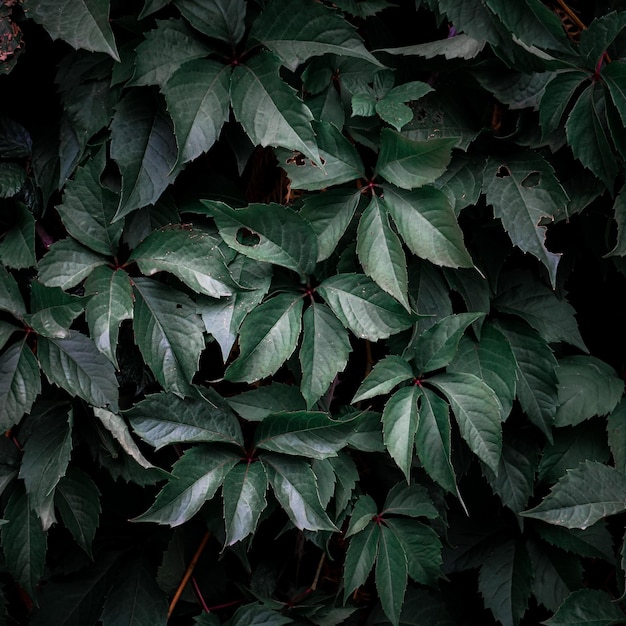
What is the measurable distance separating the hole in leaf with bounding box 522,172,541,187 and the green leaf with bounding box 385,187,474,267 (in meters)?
0.20

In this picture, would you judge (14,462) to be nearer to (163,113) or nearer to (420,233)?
(163,113)

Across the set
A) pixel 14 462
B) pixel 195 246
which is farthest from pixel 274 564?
pixel 195 246

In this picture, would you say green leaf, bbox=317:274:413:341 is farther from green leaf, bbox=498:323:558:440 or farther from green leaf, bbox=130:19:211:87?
green leaf, bbox=130:19:211:87

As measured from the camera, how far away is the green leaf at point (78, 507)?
3.28 feet

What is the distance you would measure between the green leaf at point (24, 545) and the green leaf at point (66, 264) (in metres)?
0.35

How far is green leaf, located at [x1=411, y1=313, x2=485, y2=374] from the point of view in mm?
986

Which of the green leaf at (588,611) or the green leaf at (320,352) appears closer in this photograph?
the green leaf at (320,352)

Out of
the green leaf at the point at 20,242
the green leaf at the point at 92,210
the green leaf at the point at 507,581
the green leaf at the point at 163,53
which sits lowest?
the green leaf at the point at 507,581

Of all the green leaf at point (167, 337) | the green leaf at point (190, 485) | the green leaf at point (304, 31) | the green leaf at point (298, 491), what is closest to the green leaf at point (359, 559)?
the green leaf at point (298, 491)

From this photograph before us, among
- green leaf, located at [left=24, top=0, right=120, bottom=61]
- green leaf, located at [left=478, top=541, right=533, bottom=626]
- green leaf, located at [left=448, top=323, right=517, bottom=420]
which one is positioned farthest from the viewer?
green leaf, located at [left=478, top=541, right=533, bottom=626]

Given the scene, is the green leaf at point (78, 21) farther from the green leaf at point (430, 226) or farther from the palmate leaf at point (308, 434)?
the palmate leaf at point (308, 434)

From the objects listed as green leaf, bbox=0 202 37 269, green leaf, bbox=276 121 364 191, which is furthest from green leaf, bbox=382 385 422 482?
green leaf, bbox=0 202 37 269

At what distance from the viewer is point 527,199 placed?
104 cm

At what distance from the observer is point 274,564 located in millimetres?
1206
